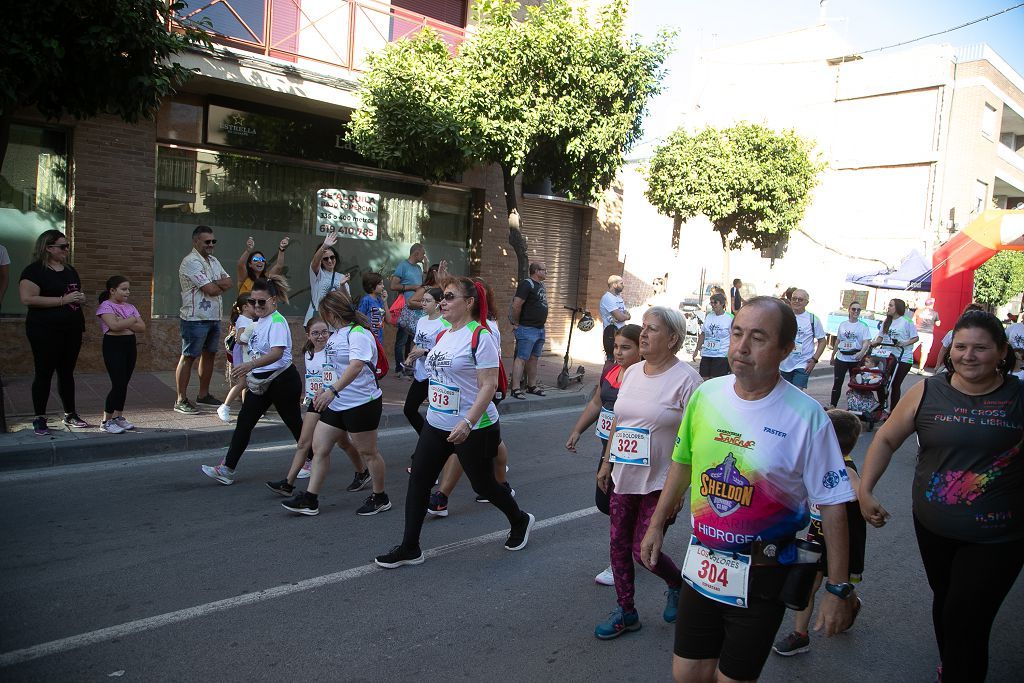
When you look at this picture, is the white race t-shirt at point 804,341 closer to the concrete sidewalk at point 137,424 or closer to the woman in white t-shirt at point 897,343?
the woman in white t-shirt at point 897,343

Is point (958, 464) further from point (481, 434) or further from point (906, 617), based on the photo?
point (481, 434)

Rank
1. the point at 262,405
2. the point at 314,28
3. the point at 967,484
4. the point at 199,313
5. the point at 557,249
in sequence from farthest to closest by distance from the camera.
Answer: the point at 557,249, the point at 314,28, the point at 199,313, the point at 262,405, the point at 967,484

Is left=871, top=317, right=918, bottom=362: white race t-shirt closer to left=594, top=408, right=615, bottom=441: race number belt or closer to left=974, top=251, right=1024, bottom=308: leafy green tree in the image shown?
left=594, top=408, right=615, bottom=441: race number belt

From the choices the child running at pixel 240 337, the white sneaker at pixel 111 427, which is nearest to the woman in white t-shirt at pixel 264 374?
the child running at pixel 240 337

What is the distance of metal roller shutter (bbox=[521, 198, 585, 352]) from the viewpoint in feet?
53.4

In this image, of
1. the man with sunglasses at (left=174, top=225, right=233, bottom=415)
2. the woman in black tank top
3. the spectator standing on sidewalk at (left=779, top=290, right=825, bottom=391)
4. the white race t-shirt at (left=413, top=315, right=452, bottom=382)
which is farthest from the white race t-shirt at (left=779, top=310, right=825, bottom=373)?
the man with sunglasses at (left=174, top=225, right=233, bottom=415)

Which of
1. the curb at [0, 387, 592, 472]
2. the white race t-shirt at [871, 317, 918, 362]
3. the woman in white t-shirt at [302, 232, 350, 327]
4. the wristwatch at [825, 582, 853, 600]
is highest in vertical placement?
the woman in white t-shirt at [302, 232, 350, 327]

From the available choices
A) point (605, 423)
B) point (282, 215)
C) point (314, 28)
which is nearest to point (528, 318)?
point (282, 215)

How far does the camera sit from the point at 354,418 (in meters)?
5.77

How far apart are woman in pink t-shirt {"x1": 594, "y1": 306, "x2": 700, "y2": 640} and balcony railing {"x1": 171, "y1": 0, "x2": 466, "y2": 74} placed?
9.11 meters

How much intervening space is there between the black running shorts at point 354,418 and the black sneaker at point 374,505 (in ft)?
1.76

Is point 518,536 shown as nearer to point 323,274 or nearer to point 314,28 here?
point 323,274

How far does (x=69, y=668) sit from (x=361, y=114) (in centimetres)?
959

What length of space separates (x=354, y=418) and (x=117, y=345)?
11.0ft
